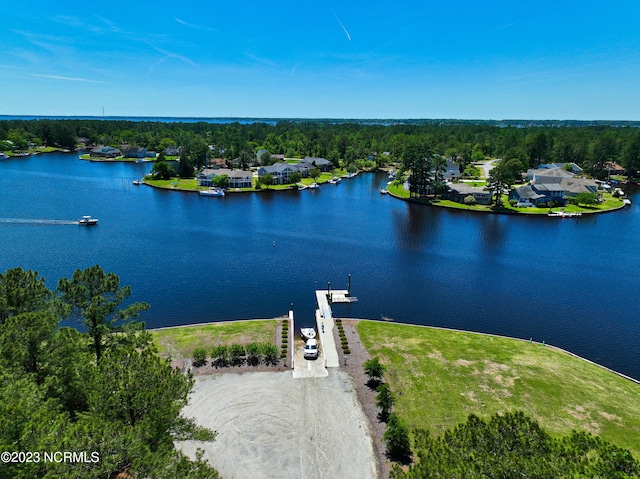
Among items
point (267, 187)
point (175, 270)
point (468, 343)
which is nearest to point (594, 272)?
point (468, 343)

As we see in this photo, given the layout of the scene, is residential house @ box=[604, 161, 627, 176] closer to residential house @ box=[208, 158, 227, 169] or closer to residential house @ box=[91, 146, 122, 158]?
residential house @ box=[208, 158, 227, 169]

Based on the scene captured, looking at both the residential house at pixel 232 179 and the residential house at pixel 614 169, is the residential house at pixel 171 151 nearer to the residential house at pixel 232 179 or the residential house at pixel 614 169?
the residential house at pixel 232 179

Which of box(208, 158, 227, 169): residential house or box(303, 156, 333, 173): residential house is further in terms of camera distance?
box(303, 156, 333, 173): residential house

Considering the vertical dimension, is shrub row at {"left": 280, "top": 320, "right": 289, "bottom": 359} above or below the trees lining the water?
below

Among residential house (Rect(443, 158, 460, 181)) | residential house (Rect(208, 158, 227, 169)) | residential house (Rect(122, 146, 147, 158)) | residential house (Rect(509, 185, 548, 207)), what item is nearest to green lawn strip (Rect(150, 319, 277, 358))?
residential house (Rect(509, 185, 548, 207))

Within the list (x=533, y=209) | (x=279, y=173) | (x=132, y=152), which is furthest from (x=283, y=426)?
(x=132, y=152)

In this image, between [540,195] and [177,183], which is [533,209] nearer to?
[540,195]
